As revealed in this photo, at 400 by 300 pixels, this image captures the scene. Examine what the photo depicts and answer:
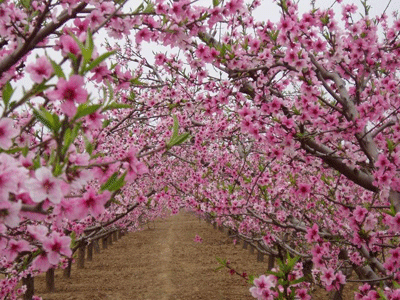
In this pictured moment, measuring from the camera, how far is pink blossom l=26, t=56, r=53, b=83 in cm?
157

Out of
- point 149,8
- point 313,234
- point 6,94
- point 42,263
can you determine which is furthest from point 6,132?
point 313,234

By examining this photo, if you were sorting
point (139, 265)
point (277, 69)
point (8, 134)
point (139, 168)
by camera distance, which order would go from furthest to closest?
point (139, 265)
point (277, 69)
point (139, 168)
point (8, 134)

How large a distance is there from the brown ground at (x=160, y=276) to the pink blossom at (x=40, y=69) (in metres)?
12.2

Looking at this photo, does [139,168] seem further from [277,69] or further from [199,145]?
[199,145]

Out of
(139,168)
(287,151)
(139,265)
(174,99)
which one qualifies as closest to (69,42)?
(139,168)

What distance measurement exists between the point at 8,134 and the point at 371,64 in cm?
442

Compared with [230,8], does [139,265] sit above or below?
below

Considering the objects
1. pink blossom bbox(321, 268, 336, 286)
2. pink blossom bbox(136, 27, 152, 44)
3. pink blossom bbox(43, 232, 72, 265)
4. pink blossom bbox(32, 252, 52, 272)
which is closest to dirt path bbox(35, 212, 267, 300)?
pink blossom bbox(321, 268, 336, 286)

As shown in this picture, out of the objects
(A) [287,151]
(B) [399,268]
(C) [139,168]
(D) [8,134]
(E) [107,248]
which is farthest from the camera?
(E) [107,248]

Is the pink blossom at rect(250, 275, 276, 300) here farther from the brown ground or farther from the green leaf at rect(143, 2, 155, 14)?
the brown ground

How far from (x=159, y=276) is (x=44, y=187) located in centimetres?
1525

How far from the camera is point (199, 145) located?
26.9 feet

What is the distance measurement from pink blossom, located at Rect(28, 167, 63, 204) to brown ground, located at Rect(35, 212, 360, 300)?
12.2m

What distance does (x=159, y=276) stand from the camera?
50.3 feet
